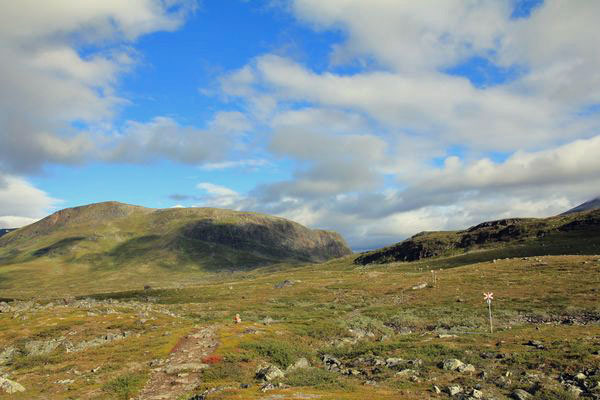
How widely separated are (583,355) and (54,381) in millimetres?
42998

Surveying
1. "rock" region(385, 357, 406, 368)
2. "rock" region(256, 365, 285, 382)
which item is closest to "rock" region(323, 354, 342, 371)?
"rock" region(385, 357, 406, 368)

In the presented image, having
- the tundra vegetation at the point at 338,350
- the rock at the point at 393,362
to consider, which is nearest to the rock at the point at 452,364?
the tundra vegetation at the point at 338,350

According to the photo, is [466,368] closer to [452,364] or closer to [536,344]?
[452,364]

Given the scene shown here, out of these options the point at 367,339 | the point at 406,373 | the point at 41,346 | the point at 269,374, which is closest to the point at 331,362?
the point at 269,374

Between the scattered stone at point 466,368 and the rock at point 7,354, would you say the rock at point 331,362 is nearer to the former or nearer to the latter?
the scattered stone at point 466,368

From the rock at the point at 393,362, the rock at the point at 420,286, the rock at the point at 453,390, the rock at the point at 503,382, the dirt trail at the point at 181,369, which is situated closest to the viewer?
the rock at the point at 453,390

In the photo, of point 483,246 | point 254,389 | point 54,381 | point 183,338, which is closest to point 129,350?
point 183,338

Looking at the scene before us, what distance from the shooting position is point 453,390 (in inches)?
1054

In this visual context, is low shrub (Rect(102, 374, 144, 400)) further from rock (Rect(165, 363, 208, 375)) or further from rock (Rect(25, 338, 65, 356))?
rock (Rect(25, 338, 65, 356))

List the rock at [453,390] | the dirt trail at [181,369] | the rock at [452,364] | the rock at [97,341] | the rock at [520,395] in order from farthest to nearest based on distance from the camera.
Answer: the rock at [97,341]
the rock at [452,364]
the dirt trail at [181,369]
the rock at [453,390]
the rock at [520,395]

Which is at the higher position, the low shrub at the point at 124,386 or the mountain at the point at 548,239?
the mountain at the point at 548,239

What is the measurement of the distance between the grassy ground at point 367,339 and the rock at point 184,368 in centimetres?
111

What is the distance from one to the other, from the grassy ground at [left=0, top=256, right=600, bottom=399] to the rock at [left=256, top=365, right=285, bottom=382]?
2.60 ft

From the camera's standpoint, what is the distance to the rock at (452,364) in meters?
32.2
